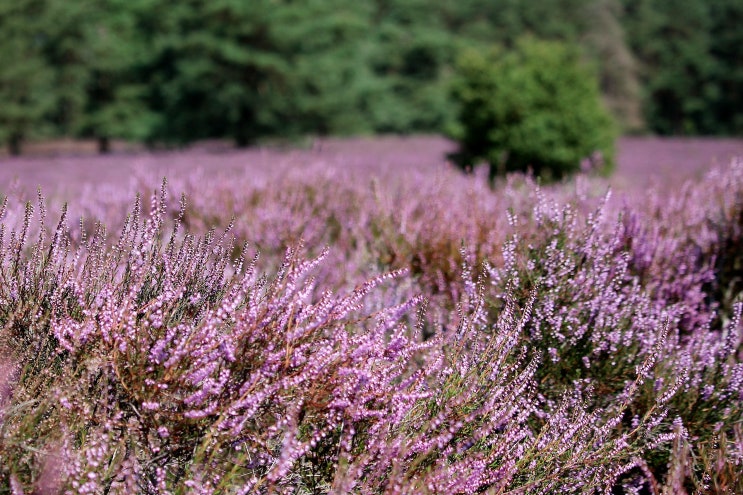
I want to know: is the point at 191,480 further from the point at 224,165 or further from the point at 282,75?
the point at 282,75

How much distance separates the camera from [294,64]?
95.4 ft

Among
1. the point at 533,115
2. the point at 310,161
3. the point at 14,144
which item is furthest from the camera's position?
the point at 14,144

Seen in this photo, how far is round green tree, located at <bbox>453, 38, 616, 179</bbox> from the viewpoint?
11.5 metres

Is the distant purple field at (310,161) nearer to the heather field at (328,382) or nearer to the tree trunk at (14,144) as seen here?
the heather field at (328,382)

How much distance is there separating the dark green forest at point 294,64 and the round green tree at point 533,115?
5432 mm

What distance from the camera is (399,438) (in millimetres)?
2422

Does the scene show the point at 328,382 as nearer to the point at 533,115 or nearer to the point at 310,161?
the point at 310,161

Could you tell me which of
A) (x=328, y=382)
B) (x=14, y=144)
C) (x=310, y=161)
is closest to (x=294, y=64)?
(x=14, y=144)

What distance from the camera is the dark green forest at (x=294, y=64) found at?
2759cm

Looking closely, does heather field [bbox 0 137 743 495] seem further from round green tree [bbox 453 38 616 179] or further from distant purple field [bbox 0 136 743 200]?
round green tree [bbox 453 38 616 179]

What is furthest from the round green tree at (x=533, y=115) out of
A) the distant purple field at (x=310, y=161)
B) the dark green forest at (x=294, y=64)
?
the dark green forest at (x=294, y=64)

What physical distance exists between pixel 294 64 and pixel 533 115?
19.3 meters

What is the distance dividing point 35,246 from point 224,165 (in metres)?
12.3

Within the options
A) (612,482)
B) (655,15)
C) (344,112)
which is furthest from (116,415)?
(655,15)
